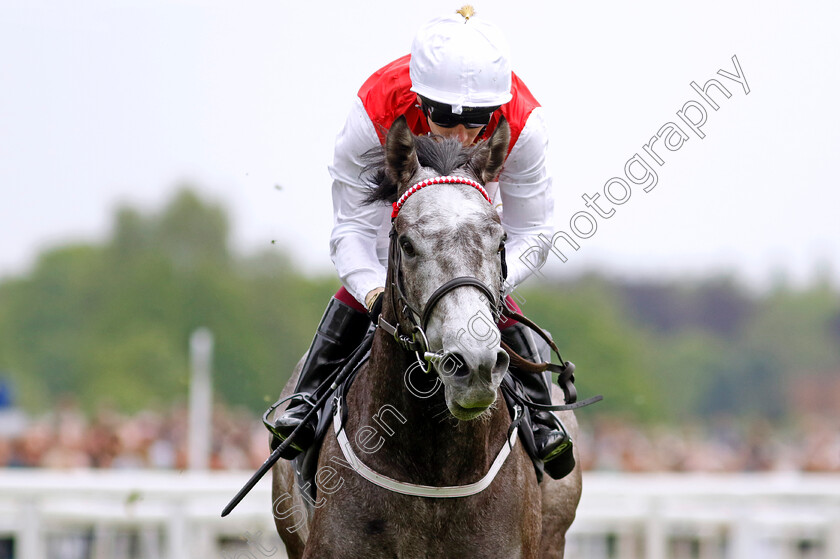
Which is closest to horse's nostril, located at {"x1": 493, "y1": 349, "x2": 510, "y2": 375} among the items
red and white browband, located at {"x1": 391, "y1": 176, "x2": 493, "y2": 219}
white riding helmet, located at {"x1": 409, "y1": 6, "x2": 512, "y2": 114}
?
red and white browband, located at {"x1": 391, "y1": 176, "x2": 493, "y2": 219}

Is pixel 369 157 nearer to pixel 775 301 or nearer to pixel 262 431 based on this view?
pixel 262 431

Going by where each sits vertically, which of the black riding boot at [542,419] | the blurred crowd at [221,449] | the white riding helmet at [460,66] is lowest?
the blurred crowd at [221,449]

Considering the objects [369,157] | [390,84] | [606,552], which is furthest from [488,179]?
[606,552]

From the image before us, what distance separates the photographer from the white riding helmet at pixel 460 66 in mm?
4418

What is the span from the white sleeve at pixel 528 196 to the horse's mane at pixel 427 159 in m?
0.55

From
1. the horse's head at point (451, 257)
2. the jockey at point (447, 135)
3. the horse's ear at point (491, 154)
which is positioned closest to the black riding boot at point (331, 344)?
the jockey at point (447, 135)

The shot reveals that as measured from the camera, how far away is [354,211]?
478cm

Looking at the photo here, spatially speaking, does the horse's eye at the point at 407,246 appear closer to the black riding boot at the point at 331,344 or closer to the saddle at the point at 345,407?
the saddle at the point at 345,407

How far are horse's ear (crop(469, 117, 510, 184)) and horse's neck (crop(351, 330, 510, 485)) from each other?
2.23 feet

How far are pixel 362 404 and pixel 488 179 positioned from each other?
0.96 meters

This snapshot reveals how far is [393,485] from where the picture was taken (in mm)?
4094

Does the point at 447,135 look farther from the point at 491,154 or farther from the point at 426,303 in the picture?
the point at 426,303

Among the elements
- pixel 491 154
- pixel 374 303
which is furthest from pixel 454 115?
pixel 374 303

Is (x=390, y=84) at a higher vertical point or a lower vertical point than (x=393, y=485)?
higher
